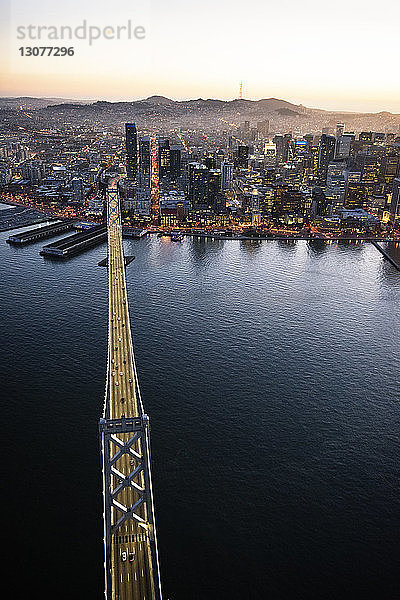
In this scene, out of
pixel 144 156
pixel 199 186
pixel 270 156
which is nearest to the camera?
pixel 199 186

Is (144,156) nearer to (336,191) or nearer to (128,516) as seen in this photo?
(336,191)

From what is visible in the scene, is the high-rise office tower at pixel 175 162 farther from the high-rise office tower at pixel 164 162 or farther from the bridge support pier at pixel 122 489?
the bridge support pier at pixel 122 489

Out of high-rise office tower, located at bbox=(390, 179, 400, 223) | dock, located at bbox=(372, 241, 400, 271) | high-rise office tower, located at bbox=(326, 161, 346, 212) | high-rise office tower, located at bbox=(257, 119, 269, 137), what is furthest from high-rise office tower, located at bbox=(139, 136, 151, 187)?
high-rise office tower, located at bbox=(257, 119, 269, 137)

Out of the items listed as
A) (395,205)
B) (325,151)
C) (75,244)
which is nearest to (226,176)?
(325,151)

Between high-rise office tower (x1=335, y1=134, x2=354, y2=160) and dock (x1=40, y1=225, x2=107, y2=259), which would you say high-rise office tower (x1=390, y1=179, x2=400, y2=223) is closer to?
dock (x1=40, y1=225, x2=107, y2=259)

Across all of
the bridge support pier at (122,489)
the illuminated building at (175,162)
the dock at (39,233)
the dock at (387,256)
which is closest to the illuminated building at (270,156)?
the illuminated building at (175,162)
